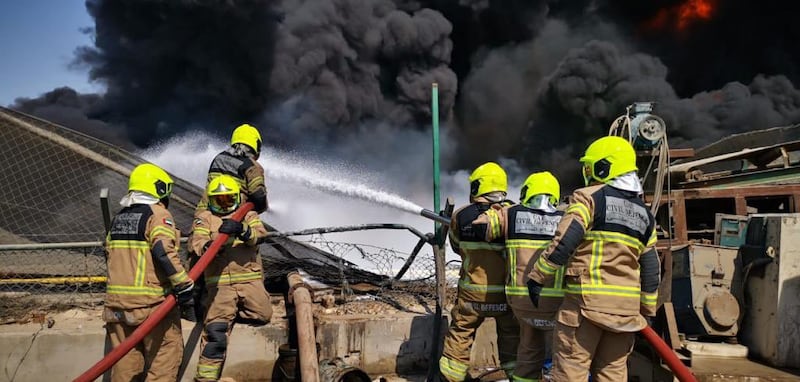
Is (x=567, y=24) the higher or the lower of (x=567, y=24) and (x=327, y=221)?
the higher

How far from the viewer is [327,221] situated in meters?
12.4

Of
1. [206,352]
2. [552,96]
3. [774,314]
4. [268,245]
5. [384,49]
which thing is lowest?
[206,352]

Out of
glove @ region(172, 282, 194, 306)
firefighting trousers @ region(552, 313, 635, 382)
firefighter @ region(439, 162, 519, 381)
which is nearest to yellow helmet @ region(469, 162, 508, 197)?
firefighter @ region(439, 162, 519, 381)

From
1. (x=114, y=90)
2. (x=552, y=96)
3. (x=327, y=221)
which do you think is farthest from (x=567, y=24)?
(x=114, y=90)

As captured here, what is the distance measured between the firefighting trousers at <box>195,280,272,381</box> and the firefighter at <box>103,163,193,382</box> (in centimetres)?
23

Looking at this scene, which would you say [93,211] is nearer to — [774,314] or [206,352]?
[206,352]

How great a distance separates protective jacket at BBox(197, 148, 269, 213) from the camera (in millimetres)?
4438

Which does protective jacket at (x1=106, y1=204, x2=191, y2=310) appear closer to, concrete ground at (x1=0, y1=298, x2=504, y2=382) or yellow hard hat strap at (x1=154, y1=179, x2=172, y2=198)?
yellow hard hat strap at (x1=154, y1=179, x2=172, y2=198)

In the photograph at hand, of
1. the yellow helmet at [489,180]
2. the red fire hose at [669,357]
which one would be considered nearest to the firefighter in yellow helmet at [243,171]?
the yellow helmet at [489,180]

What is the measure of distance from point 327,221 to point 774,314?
9.52m

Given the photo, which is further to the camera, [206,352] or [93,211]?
[93,211]

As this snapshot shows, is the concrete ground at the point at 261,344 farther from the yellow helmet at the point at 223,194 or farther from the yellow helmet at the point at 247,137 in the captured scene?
the yellow helmet at the point at 247,137

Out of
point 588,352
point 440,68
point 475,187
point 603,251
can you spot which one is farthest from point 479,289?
point 440,68

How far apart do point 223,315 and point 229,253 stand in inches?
17.9
